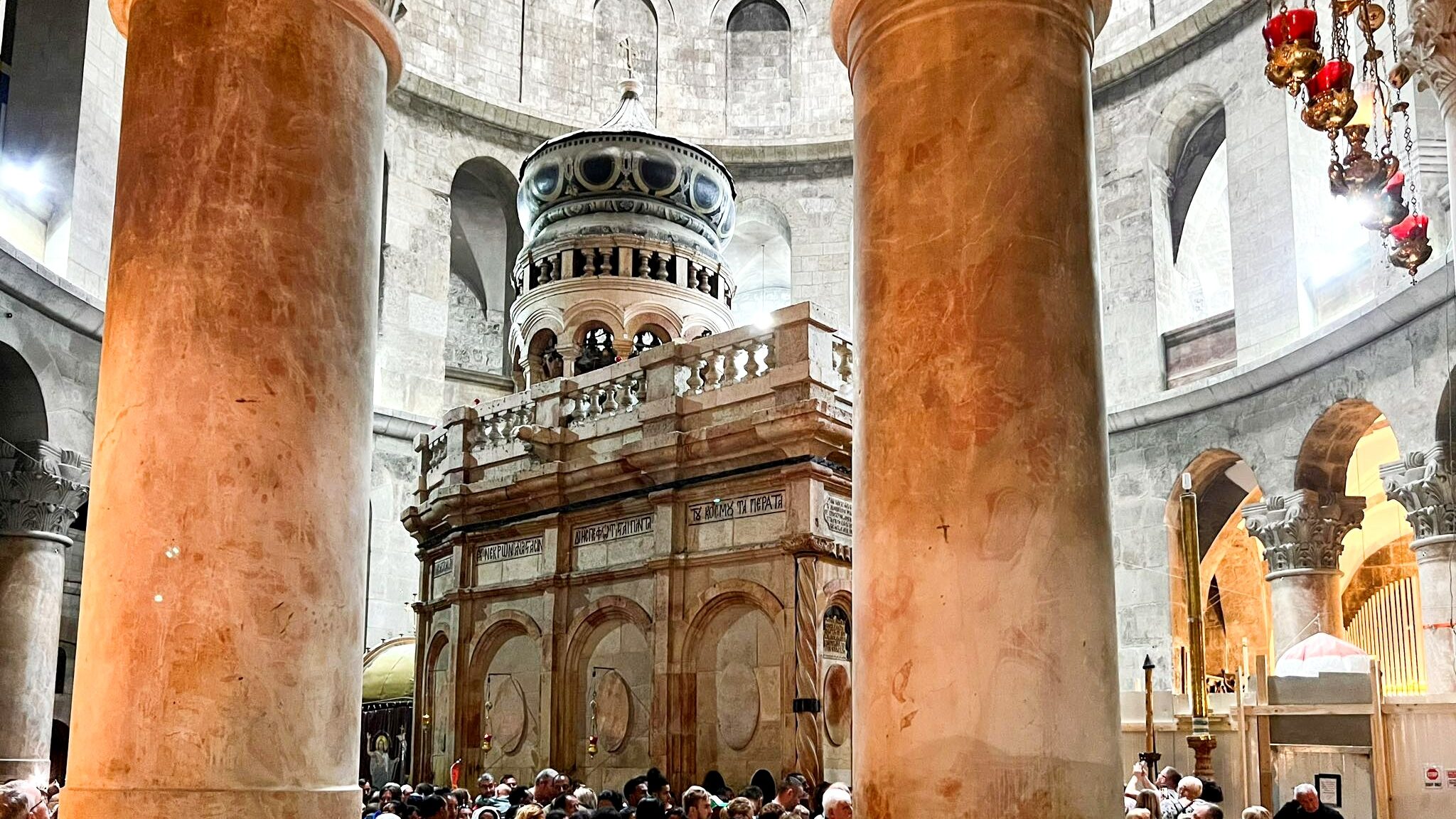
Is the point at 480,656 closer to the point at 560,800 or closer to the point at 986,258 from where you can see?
the point at 560,800

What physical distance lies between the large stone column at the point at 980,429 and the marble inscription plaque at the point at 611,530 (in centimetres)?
946

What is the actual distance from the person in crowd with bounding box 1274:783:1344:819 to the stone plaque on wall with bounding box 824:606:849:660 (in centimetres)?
462

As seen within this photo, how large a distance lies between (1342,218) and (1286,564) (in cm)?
501

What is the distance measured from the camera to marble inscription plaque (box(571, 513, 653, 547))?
14.1 m

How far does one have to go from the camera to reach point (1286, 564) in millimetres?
19219

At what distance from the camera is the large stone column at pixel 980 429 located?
420cm

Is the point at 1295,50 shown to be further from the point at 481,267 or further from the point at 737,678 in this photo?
the point at 481,267

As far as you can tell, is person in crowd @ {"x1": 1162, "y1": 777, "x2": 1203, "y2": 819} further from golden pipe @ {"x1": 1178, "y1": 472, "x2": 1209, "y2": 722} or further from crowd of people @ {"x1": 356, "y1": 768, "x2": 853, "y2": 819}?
crowd of people @ {"x1": 356, "y1": 768, "x2": 853, "y2": 819}

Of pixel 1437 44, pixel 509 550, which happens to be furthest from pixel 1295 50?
pixel 509 550

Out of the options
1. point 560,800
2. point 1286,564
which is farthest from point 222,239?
point 1286,564

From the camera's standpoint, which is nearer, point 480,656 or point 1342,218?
point 480,656

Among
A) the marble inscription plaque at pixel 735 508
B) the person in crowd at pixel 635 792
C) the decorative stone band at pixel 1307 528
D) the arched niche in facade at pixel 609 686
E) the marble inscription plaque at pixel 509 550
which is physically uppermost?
the decorative stone band at pixel 1307 528

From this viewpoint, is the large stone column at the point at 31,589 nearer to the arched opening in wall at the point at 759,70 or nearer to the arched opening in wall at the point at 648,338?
the arched opening in wall at the point at 648,338

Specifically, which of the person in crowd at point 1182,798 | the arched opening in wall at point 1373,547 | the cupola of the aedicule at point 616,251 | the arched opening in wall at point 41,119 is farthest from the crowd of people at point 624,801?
the arched opening in wall at point 1373,547
